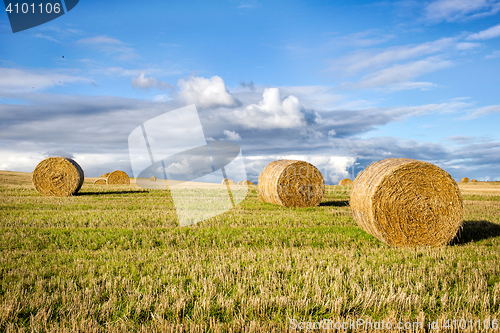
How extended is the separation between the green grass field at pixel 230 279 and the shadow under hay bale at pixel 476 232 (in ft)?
0.20

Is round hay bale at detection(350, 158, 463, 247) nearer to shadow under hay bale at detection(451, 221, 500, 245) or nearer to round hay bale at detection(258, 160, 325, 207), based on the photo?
shadow under hay bale at detection(451, 221, 500, 245)

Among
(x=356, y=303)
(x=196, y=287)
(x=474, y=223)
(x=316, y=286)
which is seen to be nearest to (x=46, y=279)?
(x=196, y=287)

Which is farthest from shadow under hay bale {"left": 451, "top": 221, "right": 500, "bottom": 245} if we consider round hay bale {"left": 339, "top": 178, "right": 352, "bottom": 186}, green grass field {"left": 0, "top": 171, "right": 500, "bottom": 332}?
round hay bale {"left": 339, "top": 178, "right": 352, "bottom": 186}

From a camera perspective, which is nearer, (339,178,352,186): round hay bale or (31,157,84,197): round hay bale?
(31,157,84,197): round hay bale

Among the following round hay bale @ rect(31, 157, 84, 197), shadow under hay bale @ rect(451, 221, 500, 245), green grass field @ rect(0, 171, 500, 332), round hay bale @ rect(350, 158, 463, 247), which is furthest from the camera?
round hay bale @ rect(31, 157, 84, 197)

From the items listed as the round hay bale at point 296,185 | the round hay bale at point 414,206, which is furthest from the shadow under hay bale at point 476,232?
the round hay bale at point 296,185

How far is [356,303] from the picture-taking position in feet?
13.2

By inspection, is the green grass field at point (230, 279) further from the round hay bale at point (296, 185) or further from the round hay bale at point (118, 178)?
the round hay bale at point (118, 178)

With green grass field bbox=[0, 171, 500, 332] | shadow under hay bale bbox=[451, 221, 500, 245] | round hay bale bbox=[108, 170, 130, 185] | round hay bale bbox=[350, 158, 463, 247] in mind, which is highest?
round hay bale bbox=[108, 170, 130, 185]

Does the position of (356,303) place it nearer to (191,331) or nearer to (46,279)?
(191,331)

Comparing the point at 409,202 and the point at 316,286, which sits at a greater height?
the point at 409,202

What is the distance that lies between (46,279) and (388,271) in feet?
17.4

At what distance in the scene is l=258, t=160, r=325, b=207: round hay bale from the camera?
1338cm

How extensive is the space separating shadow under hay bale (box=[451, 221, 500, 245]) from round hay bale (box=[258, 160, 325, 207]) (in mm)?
5534
